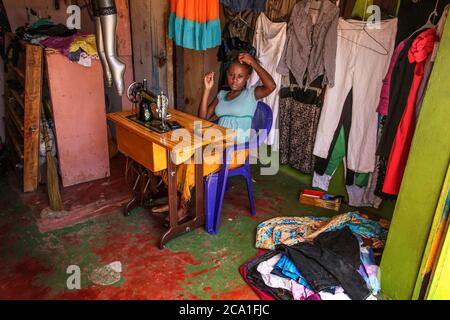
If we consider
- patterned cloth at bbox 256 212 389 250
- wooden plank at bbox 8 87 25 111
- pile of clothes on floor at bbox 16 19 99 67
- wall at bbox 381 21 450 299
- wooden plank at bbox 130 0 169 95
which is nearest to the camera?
wall at bbox 381 21 450 299

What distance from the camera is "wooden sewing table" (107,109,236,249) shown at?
244 cm

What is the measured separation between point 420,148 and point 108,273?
213cm

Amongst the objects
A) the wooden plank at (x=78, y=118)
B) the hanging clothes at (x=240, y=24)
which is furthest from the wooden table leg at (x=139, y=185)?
the hanging clothes at (x=240, y=24)

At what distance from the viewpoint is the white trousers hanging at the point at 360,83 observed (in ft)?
9.33

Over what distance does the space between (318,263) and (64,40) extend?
2.96 meters

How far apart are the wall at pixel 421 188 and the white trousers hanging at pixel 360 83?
1026mm

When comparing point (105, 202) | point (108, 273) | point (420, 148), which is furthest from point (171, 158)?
point (420, 148)

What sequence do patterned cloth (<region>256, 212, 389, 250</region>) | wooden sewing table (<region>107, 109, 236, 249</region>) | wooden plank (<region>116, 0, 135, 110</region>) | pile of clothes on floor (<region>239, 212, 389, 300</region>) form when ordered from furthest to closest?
wooden plank (<region>116, 0, 135, 110</region>) → patterned cloth (<region>256, 212, 389, 250</region>) → wooden sewing table (<region>107, 109, 236, 249</region>) → pile of clothes on floor (<region>239, 212, 389, 300</region>)

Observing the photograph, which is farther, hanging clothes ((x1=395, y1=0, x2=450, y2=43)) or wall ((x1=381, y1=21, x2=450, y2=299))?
hanging clothes ((x1=395, y1=0, x2=450, y2=43))

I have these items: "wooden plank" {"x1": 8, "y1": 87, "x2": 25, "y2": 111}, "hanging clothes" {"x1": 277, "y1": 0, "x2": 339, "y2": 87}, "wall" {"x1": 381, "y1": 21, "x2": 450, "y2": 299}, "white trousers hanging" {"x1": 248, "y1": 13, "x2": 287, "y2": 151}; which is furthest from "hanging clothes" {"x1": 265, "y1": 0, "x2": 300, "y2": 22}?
"wooden plank" {"x1": 8, "y1": 87, "x2": 25, "y2": 111}

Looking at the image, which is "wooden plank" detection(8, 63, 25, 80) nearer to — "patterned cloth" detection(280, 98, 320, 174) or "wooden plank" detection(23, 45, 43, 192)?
"wooden plank" detection(23, 45, 43, 192)

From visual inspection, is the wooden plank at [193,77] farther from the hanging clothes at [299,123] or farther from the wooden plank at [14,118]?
the wooden plank at [14,118]

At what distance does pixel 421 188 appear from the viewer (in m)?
2.00

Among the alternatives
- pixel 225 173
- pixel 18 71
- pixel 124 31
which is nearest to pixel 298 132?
pixel 225 173
